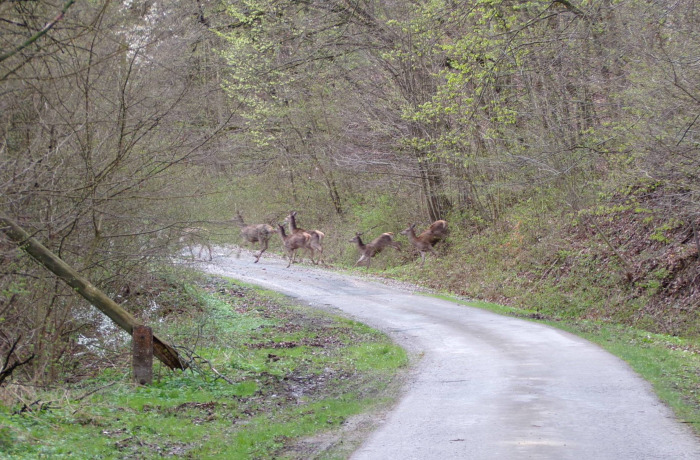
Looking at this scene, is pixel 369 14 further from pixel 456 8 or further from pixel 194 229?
pixel 194 229

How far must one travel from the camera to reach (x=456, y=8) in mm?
19234

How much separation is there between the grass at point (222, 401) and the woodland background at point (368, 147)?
1036mm

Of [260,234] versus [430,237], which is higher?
[430,237]

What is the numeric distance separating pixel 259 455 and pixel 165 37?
6.69 metres

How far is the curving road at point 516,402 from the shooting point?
307 inches

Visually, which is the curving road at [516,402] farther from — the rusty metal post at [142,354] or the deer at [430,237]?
the deer at [430,237]

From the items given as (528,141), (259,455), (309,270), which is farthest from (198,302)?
(309,270)

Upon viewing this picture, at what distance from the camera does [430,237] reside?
2956 centimetres

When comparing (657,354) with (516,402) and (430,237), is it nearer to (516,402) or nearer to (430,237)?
(516,402)

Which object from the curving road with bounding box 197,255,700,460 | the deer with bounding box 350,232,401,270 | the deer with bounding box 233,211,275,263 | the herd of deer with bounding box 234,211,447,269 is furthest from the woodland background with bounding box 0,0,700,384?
the curving road with bounding box 197,255,700,460

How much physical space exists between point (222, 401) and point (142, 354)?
54.1 inches

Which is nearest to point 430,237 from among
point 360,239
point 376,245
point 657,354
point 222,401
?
point 376,245

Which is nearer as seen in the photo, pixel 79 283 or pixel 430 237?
pixel 79 283

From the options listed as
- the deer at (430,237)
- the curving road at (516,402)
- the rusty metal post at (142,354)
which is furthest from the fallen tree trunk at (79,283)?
the deer at (430,237)
